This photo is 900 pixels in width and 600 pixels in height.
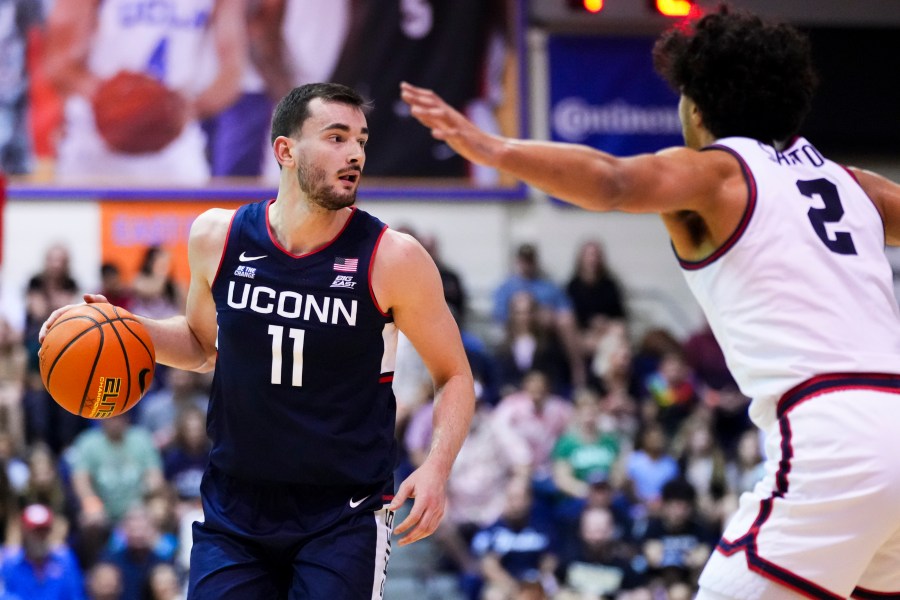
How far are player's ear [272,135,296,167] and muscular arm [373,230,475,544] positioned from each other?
1.32 feet

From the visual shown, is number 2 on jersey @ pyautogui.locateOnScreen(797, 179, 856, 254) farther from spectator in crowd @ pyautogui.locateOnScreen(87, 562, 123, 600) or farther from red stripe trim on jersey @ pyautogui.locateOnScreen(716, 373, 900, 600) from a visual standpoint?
spectator in crowd @ pyautogui.locateOnScreen(87, 562, 123, 600)

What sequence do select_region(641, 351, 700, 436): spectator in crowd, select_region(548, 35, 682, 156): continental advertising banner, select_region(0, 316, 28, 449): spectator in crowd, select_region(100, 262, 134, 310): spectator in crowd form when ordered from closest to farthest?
1. select_region(0, 316, 28, 449): spectator in crowd
2. select_region(641, 351, 700, 436): spectator in crowd
3. select_region(100, 262, 134, 310): spectator in crowd
4. select_region(548, 35, 682, 156): continental advertising banner

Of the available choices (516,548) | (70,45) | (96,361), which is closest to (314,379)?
(96,361)

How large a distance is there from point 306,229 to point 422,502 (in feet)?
3.29

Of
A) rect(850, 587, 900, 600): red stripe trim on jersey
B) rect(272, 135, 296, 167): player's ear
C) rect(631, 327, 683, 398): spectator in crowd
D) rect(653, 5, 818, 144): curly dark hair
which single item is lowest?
rect(631, 327, 683, 398): spectator in crowd

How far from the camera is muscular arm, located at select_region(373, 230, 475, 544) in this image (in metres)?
4.01

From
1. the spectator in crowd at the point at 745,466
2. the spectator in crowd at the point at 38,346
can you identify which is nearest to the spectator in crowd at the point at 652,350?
the spectator in crowd at the point at 745,466

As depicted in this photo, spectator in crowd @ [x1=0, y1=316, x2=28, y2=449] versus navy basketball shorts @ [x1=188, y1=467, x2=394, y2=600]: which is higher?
navy basketball shorts @ [x1=188, y1=467, x2=394, y2=600]

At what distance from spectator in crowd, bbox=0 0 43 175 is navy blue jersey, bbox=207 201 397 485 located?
30.7 feet

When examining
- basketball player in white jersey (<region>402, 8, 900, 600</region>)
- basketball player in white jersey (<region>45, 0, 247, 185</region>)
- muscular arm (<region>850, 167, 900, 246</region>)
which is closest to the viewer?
basketball player in white jersey (<region>402, 8, 900, 600</region>)

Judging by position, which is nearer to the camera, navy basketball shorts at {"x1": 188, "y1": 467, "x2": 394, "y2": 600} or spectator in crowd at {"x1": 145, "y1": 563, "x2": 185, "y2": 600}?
navy basketball shorts at {"x1": 188, "y1": 467, "x2": 394, "y2": 600}

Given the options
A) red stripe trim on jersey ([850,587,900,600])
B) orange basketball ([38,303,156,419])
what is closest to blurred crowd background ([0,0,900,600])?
orange basketball ([38,303,156,419])

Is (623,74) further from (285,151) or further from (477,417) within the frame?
(285,151)

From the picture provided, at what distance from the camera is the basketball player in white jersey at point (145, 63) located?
12.7 meters
